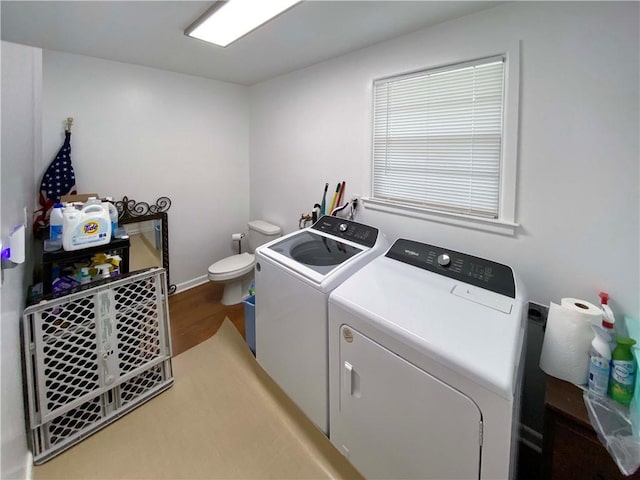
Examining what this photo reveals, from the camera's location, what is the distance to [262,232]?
315cm

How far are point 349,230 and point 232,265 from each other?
145cm

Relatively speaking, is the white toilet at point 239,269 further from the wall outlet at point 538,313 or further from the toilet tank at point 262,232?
the wall outlet at point 538,313

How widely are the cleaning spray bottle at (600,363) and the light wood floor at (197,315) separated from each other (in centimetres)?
224

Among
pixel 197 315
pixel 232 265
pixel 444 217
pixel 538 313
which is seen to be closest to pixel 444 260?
pixel 444 217

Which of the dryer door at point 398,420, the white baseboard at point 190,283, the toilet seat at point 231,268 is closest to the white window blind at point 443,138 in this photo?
the dryer door at point 398,420

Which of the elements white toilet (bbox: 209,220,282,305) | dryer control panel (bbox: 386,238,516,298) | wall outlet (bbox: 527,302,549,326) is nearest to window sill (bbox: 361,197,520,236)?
dryer control panel (bbox: 386,238,516,298)

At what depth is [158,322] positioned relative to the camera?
6.13 feet

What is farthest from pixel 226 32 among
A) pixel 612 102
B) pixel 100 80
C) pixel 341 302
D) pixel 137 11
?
pixel 612 102

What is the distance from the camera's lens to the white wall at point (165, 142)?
238cm

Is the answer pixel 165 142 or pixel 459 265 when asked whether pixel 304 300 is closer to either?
pixel 459 265

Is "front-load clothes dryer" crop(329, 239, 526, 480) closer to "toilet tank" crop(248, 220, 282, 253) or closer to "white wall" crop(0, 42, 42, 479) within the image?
"white wall" crop(0, 42, 42, 479)

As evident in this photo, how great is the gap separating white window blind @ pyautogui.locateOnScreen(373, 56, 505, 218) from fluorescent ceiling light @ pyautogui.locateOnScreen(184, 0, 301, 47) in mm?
882

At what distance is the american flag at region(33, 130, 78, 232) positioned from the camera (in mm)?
2238

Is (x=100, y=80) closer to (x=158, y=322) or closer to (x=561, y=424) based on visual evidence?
(x=158, y=322)
